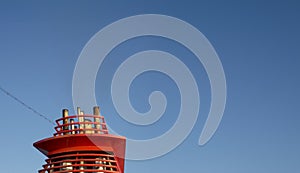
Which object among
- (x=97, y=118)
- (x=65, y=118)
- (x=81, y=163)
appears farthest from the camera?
(x=97, y=118)

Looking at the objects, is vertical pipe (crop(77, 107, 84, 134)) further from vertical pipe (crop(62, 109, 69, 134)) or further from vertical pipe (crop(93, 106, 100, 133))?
vertical pipe (crop(93, 106, 100, 133))

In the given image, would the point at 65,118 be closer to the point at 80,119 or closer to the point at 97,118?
the point at 80,119

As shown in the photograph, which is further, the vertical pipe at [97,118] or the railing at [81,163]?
the vertical pipe at [97,118]

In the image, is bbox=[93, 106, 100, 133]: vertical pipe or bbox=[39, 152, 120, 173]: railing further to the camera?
bbox=[93, 106, 100, 133]: vertical pipe

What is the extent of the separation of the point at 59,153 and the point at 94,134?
2641mm

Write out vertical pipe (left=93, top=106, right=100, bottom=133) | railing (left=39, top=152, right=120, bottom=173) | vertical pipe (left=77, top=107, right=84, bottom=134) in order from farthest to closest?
vertical pipe (left=93, top=106, right=100, bottom=133), vertical pipe (left=77, top=107, right=84, bottom=134), railing (left=39, top=152, right=120, bottom=173)

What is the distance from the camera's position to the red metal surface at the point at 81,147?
32969 millimetres

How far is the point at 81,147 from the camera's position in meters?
33.2

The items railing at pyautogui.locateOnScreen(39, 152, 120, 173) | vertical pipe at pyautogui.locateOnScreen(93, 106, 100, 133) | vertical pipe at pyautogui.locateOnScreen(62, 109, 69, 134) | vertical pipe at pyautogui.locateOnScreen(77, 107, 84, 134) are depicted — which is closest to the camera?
railing at pyautogui.locateOnScreen(39, 152, 120, 173)

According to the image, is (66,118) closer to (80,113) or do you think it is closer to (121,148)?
(80,113)

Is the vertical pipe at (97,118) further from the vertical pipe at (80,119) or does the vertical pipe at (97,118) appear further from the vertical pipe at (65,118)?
the vertical pipe at (65,118)

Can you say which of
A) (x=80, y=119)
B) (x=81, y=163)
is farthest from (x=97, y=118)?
(x=81, y=163)

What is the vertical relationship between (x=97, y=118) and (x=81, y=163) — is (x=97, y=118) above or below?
above

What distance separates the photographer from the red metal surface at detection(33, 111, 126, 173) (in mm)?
32969
